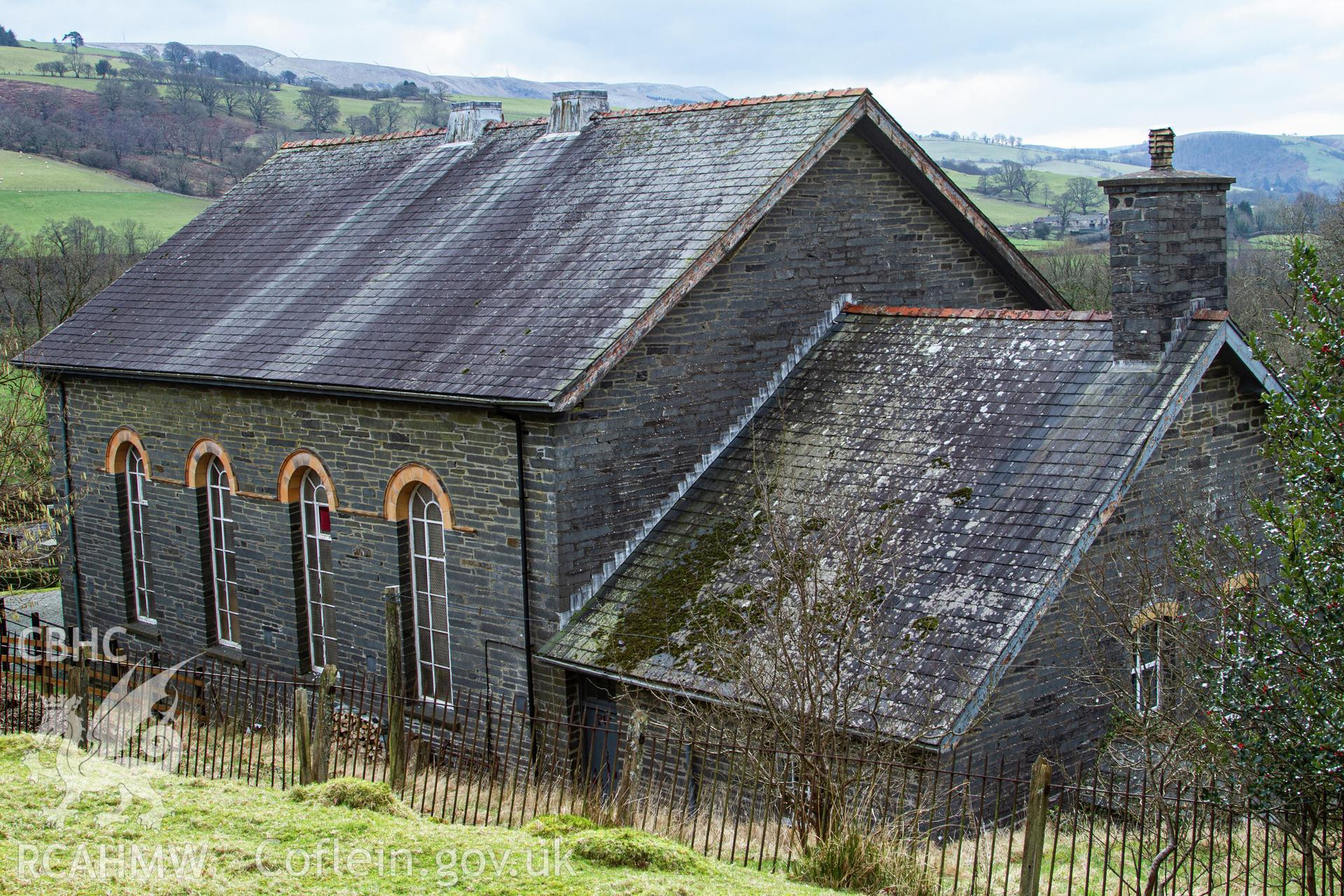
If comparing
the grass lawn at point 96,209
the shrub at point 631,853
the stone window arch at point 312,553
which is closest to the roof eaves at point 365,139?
the stone window arch at point 312,553

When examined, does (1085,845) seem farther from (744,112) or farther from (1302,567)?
(744,112)

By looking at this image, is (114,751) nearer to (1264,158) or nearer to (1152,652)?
(1152,652)

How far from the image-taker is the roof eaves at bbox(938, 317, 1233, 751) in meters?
11.3

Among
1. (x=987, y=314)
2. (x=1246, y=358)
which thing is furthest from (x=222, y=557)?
(x=1246, y=358)

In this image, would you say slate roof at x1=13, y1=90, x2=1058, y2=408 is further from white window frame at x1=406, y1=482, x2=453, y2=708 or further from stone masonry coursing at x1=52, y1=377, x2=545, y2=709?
white window frame at x1=406, y1=482, x2=453, y2=708

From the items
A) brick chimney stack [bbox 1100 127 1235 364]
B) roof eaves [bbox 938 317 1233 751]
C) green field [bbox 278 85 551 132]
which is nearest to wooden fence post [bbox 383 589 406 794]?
roof eaves [bbox 938 317 1233 751]

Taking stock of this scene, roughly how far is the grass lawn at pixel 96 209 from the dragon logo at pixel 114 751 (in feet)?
167

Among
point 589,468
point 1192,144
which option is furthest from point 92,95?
point 1192,144

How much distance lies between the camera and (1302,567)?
8.56m

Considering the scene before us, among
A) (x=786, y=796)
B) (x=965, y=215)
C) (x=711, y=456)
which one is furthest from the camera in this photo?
(x=965, y=215)

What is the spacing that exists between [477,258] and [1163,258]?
30.5 feet

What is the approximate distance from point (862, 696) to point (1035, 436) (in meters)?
3.84

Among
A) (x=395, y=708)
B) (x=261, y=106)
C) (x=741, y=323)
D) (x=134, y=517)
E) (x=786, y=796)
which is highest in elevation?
(x=261, y=106)

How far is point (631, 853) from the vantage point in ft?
26.7
